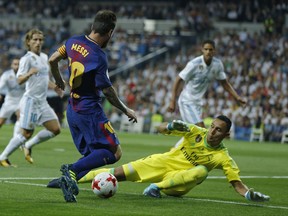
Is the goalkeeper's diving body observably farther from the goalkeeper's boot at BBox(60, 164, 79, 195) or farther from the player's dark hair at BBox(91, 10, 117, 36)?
the player's dark hair at BBox(91, 10, 117, 36)

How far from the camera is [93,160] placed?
35.5 ft

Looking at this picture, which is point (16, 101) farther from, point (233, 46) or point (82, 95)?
point (233, 46)

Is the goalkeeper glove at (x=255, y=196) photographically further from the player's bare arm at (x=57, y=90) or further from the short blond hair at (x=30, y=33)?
the short blond hair at (x=30, y=33)

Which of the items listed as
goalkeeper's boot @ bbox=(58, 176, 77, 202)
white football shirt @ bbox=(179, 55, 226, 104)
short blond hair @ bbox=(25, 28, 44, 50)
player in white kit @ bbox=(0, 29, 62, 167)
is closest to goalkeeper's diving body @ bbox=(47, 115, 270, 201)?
goalkeeper's boot @ bbox=(58, 176, 77, 202)

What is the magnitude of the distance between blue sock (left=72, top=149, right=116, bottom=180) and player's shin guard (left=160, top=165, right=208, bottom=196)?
3.23ft

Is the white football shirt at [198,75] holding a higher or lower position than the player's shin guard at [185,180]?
higher

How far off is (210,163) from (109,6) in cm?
4281

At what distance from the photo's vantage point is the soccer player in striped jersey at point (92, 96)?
34.9 feet

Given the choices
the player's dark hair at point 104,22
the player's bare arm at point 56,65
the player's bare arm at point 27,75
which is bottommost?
the player's bare arm at point 27,75

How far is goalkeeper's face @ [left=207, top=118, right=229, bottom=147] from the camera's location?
1135 centimetres

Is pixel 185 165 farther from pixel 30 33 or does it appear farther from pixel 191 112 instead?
pixel 191 112

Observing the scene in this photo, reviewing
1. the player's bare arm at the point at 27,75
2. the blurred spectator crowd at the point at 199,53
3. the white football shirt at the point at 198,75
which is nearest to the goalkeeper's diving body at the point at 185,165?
the player's bare arm at the point at 27,75

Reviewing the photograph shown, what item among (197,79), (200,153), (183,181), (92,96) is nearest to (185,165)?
(200,153)

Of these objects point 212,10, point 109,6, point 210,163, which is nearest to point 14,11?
point 109,6
